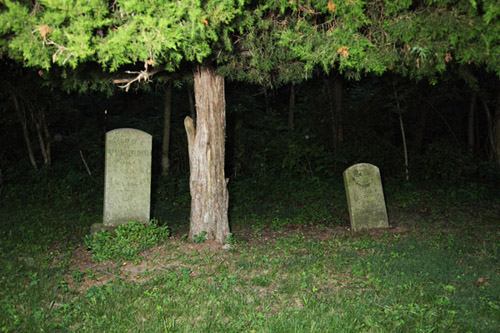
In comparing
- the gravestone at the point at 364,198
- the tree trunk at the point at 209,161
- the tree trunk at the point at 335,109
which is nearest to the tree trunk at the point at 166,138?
the tree trunk at the point at 335,109

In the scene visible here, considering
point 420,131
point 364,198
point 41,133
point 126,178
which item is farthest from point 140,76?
point 420,131

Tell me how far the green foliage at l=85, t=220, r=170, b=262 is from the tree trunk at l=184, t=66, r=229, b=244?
0.61 m

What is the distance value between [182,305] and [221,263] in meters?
1.22

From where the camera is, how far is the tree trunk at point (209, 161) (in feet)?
20.1

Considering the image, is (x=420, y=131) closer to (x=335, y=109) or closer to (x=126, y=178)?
(x=335, y=109)

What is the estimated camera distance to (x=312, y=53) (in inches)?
185

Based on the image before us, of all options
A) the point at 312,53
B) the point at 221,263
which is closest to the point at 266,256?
the point at 221,263

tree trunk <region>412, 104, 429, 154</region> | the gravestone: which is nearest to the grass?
the gravestone

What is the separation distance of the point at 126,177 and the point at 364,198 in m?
4.25

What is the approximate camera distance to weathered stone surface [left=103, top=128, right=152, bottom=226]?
6.65 meters

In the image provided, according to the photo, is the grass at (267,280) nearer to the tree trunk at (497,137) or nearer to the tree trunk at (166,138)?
the tree trunk at (166,138)

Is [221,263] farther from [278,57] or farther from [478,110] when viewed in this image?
[478,110]

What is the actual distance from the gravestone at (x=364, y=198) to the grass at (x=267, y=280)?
31cm

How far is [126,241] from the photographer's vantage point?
6059mm
